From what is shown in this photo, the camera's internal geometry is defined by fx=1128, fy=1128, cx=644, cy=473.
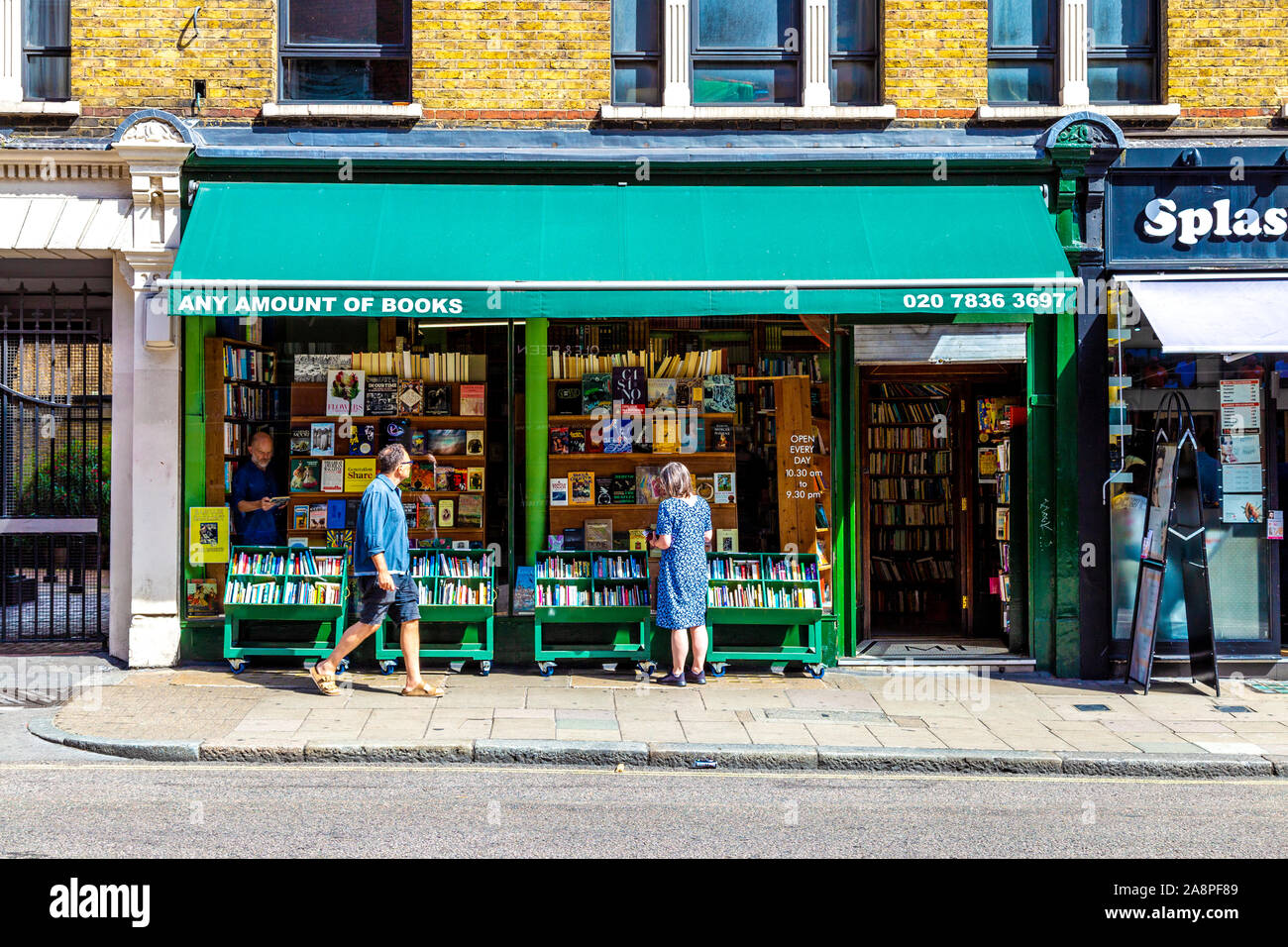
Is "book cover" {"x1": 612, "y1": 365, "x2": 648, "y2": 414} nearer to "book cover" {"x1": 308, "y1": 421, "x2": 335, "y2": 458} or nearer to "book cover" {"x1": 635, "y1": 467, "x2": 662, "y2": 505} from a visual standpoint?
"book cover" {"x1": 635, "y1": 467, "x2": 662, "y2": 505}

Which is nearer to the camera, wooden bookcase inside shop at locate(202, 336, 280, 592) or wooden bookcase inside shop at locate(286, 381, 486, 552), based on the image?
wooden bookcase inside shop at locate(202, 336, 280, 592)

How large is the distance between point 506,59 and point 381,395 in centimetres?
338

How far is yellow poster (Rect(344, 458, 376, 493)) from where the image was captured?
1063cm

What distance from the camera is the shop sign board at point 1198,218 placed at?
10.4m

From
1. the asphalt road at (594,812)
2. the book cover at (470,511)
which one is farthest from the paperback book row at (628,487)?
the asphalt road at (594,812)

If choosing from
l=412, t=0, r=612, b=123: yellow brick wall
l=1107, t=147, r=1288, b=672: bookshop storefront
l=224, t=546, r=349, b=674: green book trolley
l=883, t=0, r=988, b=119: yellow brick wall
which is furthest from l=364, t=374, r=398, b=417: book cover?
l=1107, t=147, r=1288, b=672: bookshop storefront

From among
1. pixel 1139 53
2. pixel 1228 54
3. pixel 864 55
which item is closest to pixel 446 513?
pixel 864 55

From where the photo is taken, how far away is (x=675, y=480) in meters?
9.64

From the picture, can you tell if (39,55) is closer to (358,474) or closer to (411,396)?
(411,396)

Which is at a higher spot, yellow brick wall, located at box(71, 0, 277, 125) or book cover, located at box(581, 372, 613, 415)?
yellow brick wall, located at box(71, 0, 277, 125)

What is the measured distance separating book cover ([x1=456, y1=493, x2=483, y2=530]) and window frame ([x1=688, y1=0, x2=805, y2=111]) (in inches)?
172

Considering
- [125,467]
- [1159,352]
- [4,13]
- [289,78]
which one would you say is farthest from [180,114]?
[1159,352]

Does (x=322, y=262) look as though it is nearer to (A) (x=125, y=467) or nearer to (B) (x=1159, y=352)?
(A) (x=125, y=467)
